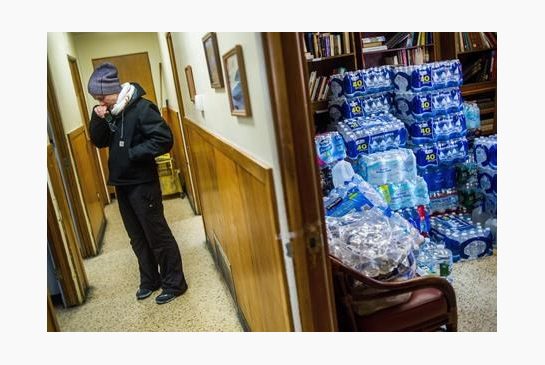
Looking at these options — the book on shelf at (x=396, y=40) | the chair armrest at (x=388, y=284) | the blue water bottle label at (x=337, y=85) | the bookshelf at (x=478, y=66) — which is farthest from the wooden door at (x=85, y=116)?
the bookshelf at (x=478, y=66)

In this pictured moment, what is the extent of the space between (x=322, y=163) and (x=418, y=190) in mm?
632

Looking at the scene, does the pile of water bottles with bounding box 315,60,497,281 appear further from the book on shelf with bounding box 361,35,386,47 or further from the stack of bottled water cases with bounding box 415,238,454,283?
the book on shelf with bounding box 361,35,386,47

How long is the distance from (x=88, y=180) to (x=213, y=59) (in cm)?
221

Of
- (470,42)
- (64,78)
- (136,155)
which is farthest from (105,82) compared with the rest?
(470,42)

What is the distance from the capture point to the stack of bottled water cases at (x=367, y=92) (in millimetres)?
2871

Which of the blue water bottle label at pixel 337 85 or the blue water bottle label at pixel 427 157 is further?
the blue water bottle label at pixel 337 85

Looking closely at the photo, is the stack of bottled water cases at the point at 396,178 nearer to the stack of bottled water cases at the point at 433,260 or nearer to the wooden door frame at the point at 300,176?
the stack of bottled water cases at the point at 433,260

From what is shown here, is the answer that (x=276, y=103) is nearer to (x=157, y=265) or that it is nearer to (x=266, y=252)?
(x=266, y=252)

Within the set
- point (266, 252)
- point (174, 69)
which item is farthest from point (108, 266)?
point (266, 252)

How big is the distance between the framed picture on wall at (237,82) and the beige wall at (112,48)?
136cm

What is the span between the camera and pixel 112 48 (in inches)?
104

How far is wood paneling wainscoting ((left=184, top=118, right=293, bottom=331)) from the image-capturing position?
1.10 metres

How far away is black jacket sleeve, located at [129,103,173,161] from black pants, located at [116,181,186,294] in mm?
191

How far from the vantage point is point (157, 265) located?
7.38 ft
